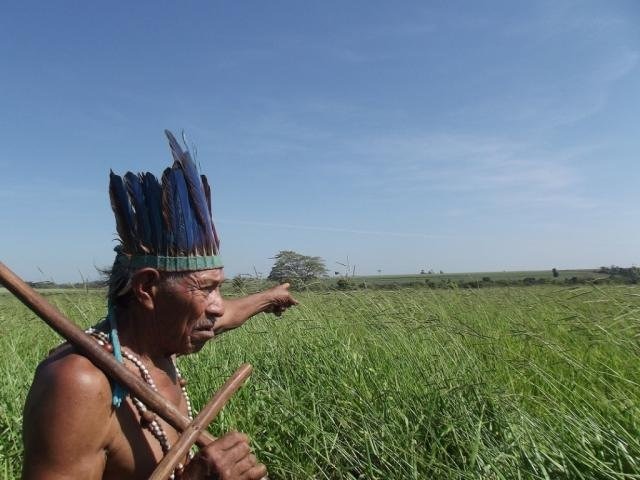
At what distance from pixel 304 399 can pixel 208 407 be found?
2.13 meters

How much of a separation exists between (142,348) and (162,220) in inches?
14.7

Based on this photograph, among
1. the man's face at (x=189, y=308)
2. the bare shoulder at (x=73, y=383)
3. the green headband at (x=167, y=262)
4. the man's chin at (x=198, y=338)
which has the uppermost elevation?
the green headband at (x=167, y=262)

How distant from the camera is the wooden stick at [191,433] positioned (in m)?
1.24

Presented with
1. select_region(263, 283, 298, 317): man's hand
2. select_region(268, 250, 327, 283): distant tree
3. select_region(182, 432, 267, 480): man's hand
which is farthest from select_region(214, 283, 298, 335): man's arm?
select_region(268, 250, 327, 283): distant tree

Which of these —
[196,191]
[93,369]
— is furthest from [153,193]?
[93,369]

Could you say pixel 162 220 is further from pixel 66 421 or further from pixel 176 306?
pixel 66 421

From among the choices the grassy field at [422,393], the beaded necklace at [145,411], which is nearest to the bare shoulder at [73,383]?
the beaded necklace at [145,411]

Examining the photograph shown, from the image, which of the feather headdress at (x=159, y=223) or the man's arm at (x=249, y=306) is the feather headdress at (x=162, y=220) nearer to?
the feather headdress at (x=159, y=223)

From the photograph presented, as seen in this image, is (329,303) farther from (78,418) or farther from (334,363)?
(78,418)

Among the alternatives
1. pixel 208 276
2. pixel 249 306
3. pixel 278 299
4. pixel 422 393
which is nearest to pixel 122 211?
pixel 208 276

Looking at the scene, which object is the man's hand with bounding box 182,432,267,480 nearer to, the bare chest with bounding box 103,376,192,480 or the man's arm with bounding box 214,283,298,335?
the bare chest with bounding box 103,376,192,480

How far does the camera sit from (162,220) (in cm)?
156

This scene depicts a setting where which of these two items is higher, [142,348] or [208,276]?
[208,276]

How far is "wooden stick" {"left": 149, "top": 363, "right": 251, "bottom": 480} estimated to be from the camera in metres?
1.24
